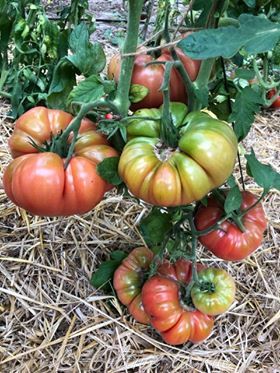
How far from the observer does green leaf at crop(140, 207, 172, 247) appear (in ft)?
3.38

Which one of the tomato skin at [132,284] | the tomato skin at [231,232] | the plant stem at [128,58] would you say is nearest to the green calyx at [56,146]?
the plant stem at [128,58]

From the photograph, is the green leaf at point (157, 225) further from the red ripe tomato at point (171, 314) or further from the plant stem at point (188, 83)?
the plant stem at point (188, 83)

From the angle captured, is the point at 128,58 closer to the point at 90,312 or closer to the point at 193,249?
the point at 193,249

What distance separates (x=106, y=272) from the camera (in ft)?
4.18

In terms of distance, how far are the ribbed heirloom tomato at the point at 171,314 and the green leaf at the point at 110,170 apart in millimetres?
387

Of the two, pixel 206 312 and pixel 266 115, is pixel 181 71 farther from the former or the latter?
pixel 266 115

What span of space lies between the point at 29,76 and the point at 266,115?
114cm

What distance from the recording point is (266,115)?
2.38m

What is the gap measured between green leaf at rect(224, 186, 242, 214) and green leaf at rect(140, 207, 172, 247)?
0.50 ft

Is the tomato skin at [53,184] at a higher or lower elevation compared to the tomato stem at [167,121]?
lower

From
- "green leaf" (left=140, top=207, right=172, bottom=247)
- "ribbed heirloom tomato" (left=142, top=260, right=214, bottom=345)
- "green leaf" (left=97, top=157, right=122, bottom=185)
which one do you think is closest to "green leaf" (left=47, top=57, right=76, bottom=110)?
"green leaf" (left=97, top=157, right=122, bottom=185)

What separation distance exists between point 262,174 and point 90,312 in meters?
0.59

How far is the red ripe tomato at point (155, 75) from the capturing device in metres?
0.84

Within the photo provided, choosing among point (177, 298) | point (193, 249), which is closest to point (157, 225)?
point (193, 249)
